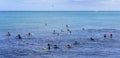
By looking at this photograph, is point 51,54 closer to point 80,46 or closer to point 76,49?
point 76,49

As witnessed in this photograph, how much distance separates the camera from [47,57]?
187 feet

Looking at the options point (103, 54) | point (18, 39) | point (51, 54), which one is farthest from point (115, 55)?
point (18, 39)

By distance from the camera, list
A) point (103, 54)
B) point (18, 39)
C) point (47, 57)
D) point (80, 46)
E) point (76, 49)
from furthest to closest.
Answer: point (18, 39) → point (80, 46) → point (76, 49) → point (103, 54) → point (47, 57)

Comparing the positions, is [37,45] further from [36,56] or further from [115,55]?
[115,55]

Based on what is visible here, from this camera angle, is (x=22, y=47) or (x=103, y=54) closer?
(x=103, y=54)

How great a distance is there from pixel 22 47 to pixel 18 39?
1356 cm

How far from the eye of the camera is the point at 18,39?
82.6 metres

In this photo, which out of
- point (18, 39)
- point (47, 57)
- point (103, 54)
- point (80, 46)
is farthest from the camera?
point (18, 39)

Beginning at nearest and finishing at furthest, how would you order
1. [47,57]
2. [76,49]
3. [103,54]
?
1. [47,57]
2. [103,54]
3. [76,49]

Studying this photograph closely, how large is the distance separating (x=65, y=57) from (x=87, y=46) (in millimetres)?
13981

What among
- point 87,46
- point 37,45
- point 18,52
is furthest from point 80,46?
point 18,52

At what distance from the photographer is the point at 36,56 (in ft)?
192

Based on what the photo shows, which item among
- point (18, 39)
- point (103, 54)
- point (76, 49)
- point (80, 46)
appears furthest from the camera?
point (18, 39)

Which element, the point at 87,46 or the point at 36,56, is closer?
the point at 36,56
